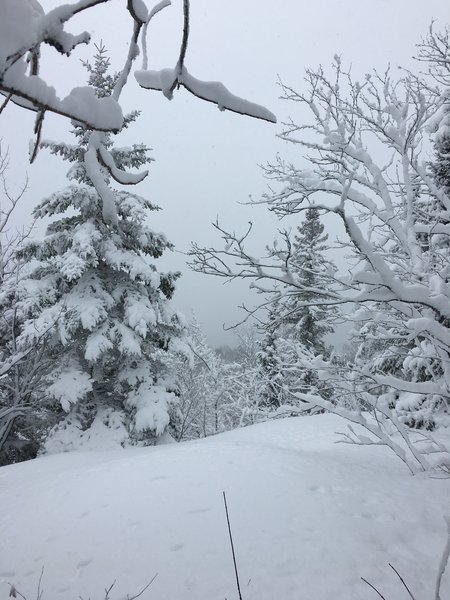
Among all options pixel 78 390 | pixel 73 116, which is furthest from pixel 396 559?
pixel 78 390

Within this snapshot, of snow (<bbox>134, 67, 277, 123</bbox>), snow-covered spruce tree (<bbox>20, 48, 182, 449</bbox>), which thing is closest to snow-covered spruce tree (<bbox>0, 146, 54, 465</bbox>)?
snow-covered spruce tree (<bbox>20, 48, 182, 449</bbox>)

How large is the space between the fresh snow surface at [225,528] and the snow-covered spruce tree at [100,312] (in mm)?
3801

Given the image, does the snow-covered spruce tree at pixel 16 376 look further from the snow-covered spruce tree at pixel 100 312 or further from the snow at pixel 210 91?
the snow at pixel 210 91

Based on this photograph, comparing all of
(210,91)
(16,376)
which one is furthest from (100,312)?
(210,91)

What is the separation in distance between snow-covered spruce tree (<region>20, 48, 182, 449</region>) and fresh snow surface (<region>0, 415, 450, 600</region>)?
3801 millimetres

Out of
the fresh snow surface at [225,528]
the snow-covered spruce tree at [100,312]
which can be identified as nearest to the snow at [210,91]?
the fresh snow surface at [225,528]

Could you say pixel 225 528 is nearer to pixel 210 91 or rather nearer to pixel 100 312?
pixel 210 91

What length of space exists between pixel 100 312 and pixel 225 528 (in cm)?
695

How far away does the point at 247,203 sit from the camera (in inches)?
305

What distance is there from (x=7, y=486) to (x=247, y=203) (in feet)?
21.5

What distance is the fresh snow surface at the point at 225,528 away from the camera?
10.1 ft

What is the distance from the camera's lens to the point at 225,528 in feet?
12.5

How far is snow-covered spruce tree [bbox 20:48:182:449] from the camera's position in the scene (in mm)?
9391

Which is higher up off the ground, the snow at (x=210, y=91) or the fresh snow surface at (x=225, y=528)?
the snow at (x=210, y=91)
